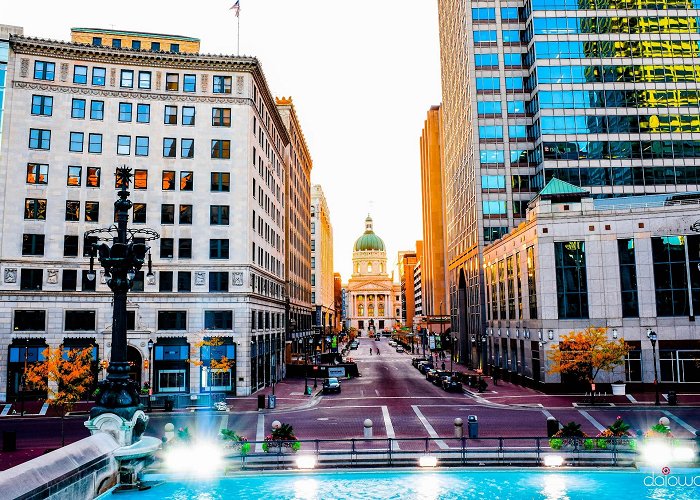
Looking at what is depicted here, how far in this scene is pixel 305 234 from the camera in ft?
327

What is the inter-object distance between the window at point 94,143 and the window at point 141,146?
3078mm

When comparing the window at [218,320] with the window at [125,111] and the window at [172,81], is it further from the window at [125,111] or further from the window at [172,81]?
the window at [172,81]

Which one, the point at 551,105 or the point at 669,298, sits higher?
the point at 551,105

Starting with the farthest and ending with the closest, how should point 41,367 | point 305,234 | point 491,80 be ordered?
point 305,234 < point 491,80 < point 41,367

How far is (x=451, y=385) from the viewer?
4988cm

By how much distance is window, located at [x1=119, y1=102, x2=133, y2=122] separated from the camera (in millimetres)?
48906

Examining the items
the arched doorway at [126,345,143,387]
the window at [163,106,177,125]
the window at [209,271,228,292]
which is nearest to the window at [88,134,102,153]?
the window at [163,106,177,125]

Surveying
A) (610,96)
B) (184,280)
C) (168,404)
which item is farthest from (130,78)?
(610,96)

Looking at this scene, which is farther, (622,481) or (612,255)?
(612,255)

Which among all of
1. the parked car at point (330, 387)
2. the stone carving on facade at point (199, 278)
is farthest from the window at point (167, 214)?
the parked car at point (330, 387)

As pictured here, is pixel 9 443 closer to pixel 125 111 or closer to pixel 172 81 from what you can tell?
pixel 125 111

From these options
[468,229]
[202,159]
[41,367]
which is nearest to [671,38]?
[468,229]

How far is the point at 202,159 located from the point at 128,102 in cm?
808

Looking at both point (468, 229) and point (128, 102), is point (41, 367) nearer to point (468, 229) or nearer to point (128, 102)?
point (128, 102)
